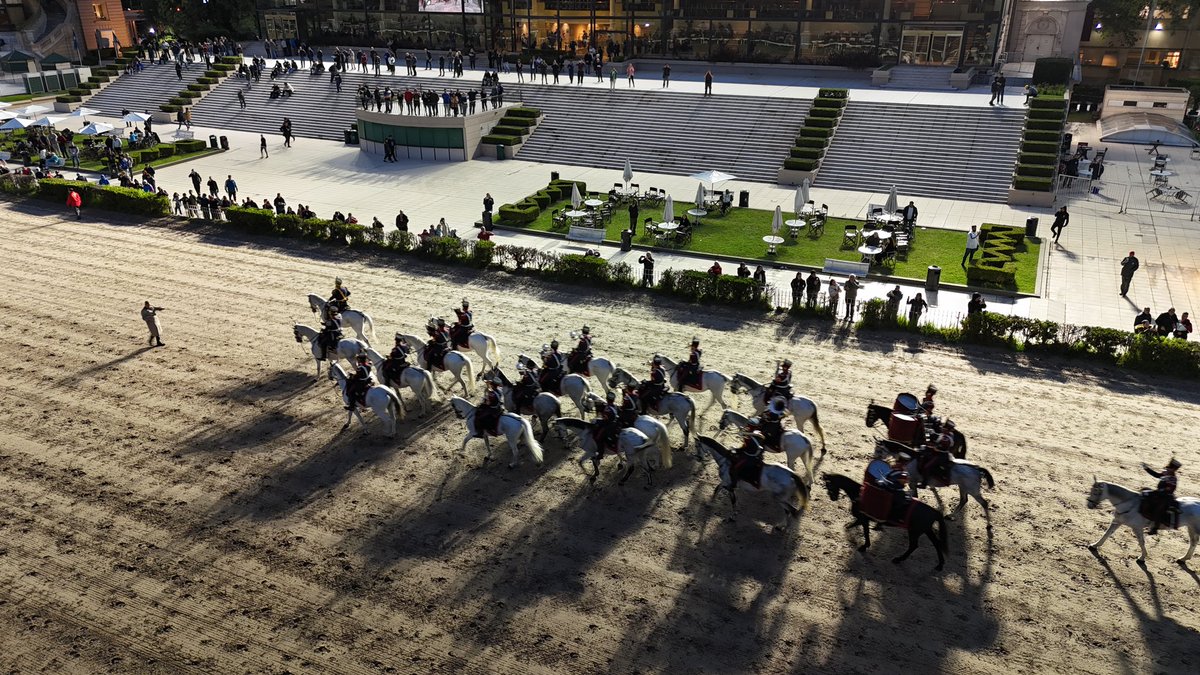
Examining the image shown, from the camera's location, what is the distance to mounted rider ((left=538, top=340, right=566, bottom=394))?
18.0m

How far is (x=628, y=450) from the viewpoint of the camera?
15.7m

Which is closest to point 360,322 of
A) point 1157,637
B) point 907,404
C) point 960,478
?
point 907,404

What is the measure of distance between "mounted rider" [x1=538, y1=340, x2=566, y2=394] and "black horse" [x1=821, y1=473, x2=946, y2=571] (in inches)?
248

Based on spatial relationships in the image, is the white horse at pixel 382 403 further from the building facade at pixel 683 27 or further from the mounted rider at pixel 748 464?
the building facade at pixel 683 27

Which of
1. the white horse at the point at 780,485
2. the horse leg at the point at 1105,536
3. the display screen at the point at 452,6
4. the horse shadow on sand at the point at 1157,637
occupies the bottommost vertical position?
the horse shadow on sand at the point at 1157,637

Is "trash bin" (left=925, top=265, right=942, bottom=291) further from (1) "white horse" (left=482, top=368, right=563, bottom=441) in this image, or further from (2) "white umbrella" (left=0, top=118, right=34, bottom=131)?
(2) "white umbrella" (left=0, top=118, right=34, bottom=131)

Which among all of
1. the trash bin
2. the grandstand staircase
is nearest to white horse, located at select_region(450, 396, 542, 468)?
the trash bin

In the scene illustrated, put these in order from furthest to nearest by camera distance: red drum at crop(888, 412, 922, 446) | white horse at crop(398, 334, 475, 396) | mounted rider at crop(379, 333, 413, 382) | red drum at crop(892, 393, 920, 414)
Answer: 1. white horse at crop(398, 334, 475, 396)
2. mounted rider at crop(379, 333, 413, 382)
3. red drum at crop(892, 393, 920, 414)
4. red drum at crop(888, 412, 922, 446)

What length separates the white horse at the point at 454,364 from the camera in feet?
62.7

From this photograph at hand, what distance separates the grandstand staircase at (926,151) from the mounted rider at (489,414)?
27.8m

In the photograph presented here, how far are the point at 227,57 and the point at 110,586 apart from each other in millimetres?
57994

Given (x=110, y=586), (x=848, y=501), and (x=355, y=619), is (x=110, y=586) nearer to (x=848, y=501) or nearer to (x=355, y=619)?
(x=355, y=619)

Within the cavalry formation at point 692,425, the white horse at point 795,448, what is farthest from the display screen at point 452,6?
the white horse at point 795,448

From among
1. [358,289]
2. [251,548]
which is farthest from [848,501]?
[358,289]
